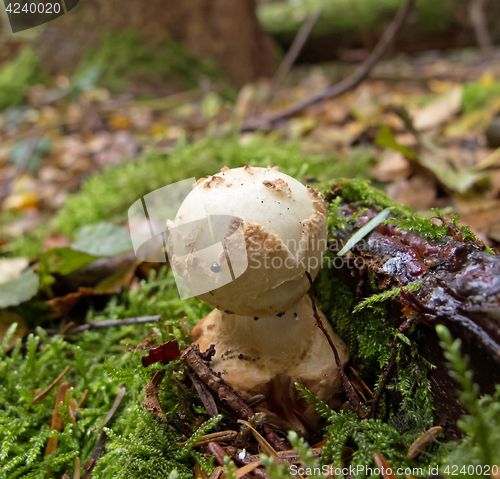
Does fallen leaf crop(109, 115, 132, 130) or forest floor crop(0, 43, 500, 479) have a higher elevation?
fallen leaf crop(109, 115, 132, 130)

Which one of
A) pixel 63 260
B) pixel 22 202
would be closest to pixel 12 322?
pixel 63 260

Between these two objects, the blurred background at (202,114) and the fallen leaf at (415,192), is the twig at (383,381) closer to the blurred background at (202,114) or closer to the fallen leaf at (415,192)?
the blurred background at (202,114)

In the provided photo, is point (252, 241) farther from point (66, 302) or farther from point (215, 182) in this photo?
point (66, 302)

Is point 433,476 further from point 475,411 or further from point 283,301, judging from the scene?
point 283,301

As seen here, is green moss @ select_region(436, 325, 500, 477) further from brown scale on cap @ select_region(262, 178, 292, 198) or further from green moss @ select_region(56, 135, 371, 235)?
green moss @ select_region(56, 135, 371, 235)

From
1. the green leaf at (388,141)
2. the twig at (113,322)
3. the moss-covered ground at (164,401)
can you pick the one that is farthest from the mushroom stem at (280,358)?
the green leaf at (388,141)

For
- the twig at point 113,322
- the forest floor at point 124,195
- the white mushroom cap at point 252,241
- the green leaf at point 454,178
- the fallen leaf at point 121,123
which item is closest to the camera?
the white mushroom cap at point 252,241

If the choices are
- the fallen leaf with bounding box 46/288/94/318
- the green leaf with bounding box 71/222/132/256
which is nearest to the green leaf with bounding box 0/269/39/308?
the fallen leaf with bounding box 46/288/94/318
